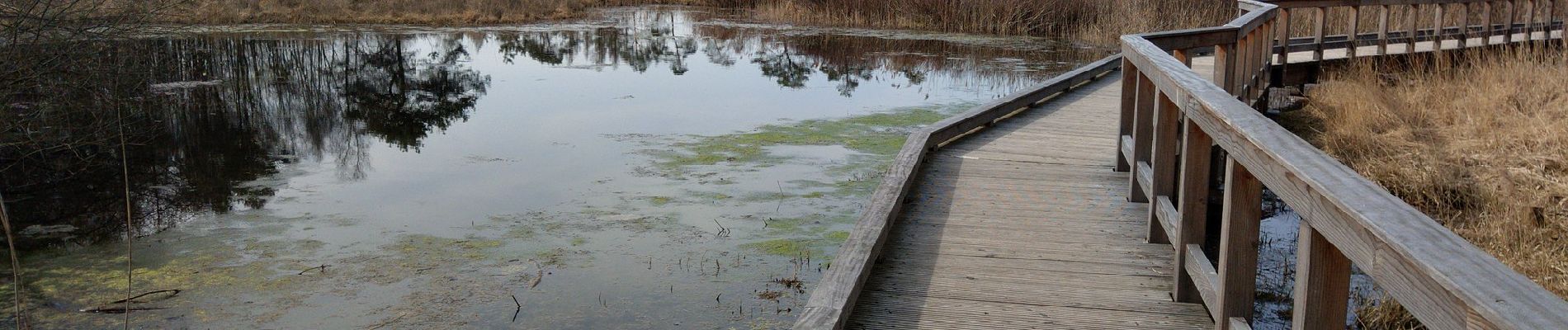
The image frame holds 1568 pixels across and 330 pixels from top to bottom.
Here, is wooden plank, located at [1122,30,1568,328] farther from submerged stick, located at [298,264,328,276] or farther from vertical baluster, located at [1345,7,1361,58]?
vertical baluster, located at [1345,7,1361,58]

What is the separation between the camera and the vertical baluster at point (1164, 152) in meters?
3.56

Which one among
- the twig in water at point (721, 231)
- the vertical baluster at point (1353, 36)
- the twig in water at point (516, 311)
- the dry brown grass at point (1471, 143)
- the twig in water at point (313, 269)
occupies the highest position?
the vertical baluster at point (1353, 36)

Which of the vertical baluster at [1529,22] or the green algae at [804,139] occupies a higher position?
the vertical baluster at [1529,22]

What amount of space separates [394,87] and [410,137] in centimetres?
362

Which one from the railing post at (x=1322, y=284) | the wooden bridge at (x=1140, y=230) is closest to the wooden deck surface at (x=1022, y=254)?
the wooden bridge at (x=1140, y=230)

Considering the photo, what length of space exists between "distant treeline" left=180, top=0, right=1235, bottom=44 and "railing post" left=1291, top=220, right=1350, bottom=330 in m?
14.3

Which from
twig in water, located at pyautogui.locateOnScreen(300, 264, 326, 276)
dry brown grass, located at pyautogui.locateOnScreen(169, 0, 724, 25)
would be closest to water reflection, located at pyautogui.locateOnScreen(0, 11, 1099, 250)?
twig in water, located at pyautogui.locateOnScreen(300, 264, 326, 276)

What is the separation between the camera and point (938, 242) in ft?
13.2

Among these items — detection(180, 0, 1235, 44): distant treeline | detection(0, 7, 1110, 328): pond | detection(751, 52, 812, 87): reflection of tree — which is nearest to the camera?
detection(0, 7, 1110, 328): pond

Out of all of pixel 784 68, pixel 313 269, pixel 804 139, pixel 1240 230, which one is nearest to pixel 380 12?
pixel 784 68

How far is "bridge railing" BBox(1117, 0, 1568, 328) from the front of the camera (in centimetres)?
127

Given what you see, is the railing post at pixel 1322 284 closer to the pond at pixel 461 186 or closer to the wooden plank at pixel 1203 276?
the wooden plank at pixel 1203 276

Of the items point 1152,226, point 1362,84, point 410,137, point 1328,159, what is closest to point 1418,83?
point 1362,84

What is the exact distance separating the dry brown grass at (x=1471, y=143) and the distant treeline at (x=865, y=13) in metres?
5.33
